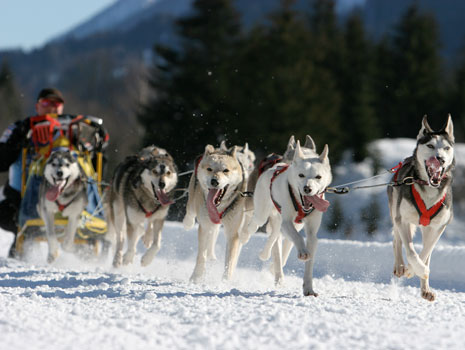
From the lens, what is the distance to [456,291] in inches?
247

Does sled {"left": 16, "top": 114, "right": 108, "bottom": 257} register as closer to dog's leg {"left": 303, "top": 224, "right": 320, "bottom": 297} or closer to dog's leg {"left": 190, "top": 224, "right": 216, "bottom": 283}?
dog's leg {"left": 190, "top": 224, "right": 216, "bottom": 283}

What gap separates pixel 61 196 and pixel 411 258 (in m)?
3.70

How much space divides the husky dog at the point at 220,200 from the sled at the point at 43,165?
1.90 metres

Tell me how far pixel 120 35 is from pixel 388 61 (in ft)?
198

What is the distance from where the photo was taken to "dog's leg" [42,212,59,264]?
6770mm

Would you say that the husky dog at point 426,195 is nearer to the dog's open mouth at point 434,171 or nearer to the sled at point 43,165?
the dog's open mouth at point 434,171

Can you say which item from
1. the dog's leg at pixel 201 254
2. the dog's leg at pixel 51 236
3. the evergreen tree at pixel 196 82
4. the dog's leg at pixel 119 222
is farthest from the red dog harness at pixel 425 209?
the evergreen tree at pixel 196 82

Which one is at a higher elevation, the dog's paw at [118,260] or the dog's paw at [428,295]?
the dog's paw at [428,295]

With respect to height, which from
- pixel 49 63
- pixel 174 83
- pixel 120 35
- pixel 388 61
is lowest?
pixel 174 83

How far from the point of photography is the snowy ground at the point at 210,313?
3154 millimetres

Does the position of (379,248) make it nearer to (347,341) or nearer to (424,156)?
(424,156)

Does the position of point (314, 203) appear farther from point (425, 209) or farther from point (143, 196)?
point (143, 196)

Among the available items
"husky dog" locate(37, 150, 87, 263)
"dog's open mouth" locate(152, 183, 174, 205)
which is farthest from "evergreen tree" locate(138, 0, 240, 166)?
"dog's open mouth" locate(152, 183, 174, 205)

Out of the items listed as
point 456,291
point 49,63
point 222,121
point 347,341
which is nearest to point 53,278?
point 347,341
